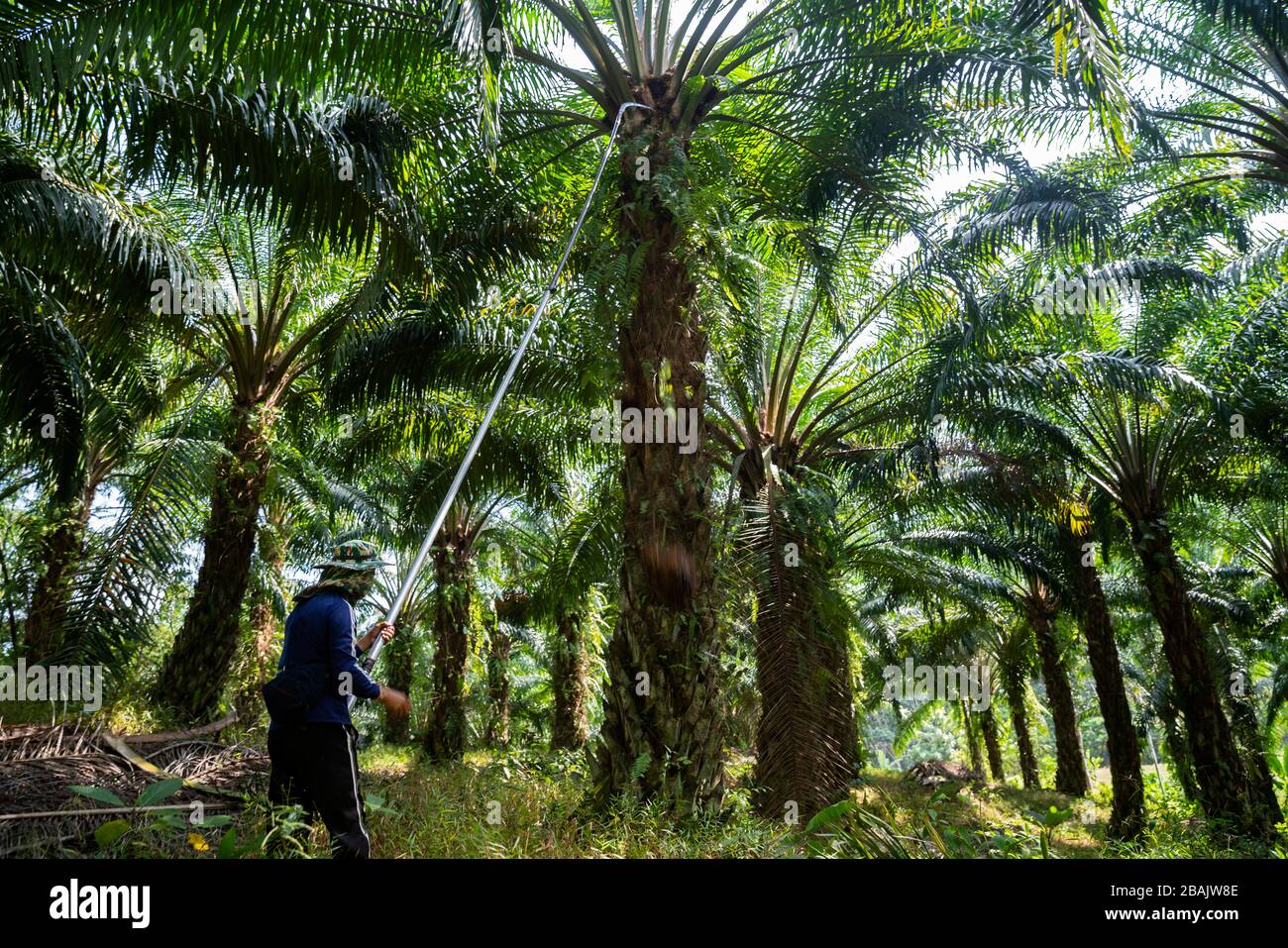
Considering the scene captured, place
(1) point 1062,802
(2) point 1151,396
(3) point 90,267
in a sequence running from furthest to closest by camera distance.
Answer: (1) point 1062,802 < (2) point 1151,396 < (3) point 90,267

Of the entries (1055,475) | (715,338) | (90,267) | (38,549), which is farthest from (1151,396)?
(38,549)

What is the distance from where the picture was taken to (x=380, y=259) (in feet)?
23.1

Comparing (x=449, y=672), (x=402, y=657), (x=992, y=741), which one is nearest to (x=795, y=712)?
(x=449, y=672)

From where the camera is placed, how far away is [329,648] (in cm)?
416

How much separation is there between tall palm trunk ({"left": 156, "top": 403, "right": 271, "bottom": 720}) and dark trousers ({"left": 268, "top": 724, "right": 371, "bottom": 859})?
226 inches

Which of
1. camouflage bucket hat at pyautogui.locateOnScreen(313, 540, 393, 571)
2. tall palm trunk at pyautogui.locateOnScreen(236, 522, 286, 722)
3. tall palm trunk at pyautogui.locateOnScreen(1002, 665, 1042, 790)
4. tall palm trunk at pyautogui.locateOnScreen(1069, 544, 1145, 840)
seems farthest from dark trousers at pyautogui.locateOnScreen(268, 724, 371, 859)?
tall palm trunk at pyautogui.locateOnScreen(1002, 665, 1042, 790)

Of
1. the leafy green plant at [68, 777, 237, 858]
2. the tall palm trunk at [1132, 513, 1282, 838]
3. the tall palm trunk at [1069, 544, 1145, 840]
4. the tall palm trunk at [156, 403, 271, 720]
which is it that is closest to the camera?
the leafy green plant at [68, 777, 237, 858]

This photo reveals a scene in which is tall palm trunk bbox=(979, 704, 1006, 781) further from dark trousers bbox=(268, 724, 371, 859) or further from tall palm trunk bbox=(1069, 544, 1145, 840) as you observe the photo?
dark trousers bbox=(268, 724, 371, 859)

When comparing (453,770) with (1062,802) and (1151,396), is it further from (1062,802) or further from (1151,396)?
(1062,802)

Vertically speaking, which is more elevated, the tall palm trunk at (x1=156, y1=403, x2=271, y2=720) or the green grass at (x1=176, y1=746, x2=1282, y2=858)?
the tall palm trunk at (x1=156, y1=403, x2=271, y2=720)

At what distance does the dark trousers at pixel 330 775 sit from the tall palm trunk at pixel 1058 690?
18.5 meters

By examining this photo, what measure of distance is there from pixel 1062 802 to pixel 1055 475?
1143cm

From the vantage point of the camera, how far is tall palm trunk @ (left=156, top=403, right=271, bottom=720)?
29.9 feet

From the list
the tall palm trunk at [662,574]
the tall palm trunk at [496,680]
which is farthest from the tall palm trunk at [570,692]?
the tall palm trunk at [662,574]
